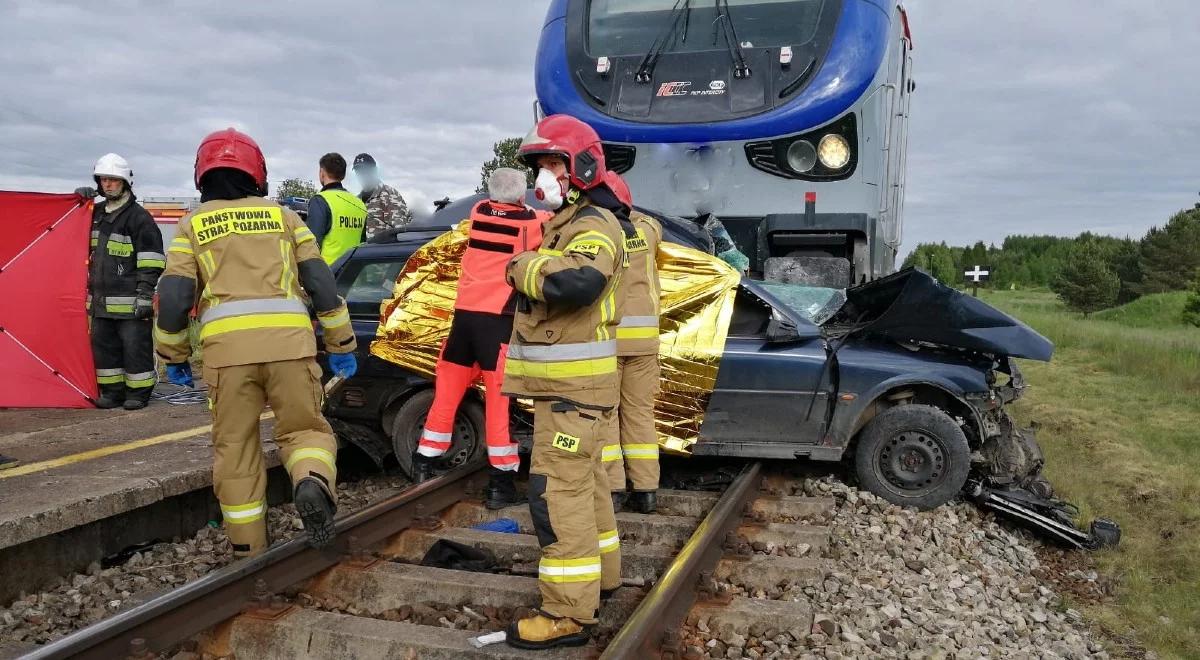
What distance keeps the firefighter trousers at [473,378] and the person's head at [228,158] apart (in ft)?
4.76

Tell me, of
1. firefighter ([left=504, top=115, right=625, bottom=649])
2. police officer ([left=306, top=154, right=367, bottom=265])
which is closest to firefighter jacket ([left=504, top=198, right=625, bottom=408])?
firefighter ([left=504, top=115, right=625, bottom=649])

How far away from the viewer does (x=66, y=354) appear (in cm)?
705

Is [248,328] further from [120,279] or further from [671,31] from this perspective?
[671,31]

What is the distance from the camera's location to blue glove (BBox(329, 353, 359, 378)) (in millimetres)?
4422

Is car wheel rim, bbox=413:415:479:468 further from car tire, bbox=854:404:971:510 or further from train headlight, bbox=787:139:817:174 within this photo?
train headlight, bbox=787:139:817:174

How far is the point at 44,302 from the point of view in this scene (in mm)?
6961

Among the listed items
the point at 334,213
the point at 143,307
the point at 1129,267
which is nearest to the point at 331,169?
the point at 334,213

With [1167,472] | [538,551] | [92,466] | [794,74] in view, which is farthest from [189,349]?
[1167,472]

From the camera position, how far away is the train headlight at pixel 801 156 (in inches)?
278

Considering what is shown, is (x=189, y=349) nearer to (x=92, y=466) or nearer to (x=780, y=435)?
(x=92, y=466)

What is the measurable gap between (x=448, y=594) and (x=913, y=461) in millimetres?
2921

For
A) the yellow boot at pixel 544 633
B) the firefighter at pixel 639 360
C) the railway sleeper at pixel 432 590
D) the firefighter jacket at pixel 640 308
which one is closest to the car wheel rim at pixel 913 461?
the firefighter at pixel 639 360

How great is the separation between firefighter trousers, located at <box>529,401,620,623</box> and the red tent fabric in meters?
5.25

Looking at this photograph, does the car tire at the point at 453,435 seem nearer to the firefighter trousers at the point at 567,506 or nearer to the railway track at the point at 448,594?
the railway track at the point at 448,594
